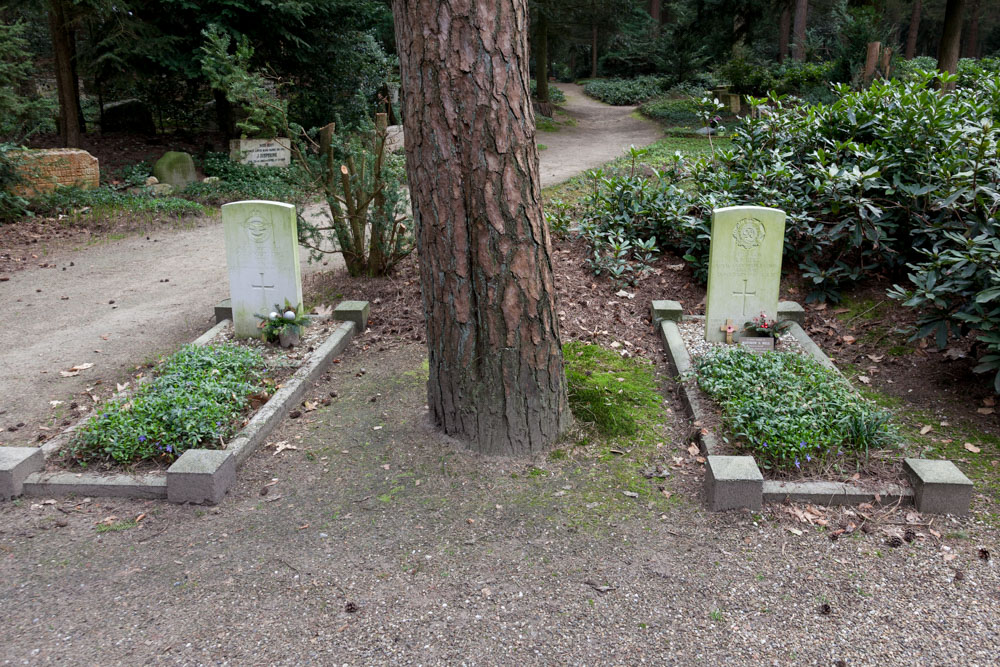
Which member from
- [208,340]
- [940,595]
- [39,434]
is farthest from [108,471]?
[940,595]

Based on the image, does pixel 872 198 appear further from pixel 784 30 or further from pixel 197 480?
pixel 784 30

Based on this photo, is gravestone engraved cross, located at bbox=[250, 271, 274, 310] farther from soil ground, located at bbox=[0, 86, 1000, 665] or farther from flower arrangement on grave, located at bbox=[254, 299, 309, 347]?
soil ground, located at bbox=[0, 86, 1000, 665]

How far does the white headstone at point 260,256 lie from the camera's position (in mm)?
5777

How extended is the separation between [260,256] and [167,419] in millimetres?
1986

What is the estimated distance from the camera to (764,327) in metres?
5.51

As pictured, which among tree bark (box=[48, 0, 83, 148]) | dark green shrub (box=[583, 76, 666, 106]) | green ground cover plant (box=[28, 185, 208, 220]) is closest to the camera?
green ground cover plant (box=[28, 185, 208, 220])

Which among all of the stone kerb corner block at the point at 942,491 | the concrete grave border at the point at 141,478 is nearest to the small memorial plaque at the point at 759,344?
the stone kerb corner block at the point at 942,491

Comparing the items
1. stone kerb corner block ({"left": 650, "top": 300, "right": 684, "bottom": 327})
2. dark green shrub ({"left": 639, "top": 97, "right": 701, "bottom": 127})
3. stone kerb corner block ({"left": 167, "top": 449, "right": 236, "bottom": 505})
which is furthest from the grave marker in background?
dark green shrub ({"left": 639, "top": 97, "right": 701, "bottom": 127})

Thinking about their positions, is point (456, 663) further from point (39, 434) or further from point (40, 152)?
point (40, 152)

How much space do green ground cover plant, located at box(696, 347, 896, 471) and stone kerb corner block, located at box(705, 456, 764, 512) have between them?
0.26 m

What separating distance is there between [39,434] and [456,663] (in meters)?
3.53

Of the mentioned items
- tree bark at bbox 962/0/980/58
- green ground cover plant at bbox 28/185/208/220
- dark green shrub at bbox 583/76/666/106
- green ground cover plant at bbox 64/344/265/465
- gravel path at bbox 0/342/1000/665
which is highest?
tree bark at bbox 962/0/980/58

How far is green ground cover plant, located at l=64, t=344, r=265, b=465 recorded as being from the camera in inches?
163

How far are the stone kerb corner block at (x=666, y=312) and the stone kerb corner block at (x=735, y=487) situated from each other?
8.21ft
